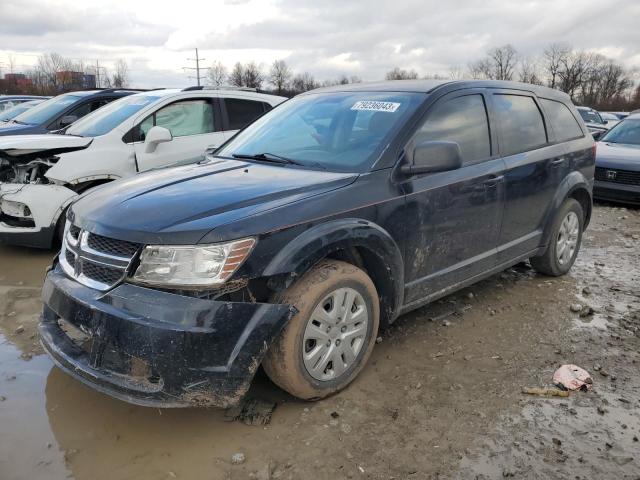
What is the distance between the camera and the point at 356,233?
2.97 meters

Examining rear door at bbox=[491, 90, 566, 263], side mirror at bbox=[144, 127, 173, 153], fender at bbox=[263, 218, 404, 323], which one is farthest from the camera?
side mirror at bbox=[144, 127, 173, 153]

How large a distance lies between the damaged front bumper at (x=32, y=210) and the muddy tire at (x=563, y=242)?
477 centimetres

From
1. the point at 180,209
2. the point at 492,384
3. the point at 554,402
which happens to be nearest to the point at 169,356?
the point at 180,209

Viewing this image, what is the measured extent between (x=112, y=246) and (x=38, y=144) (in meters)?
3.60

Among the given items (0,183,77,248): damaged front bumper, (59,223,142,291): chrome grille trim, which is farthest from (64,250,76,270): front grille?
(0,183,77,248): damaged front bumper

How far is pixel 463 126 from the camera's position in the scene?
388 cm

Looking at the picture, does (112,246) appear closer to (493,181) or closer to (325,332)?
(325,332)

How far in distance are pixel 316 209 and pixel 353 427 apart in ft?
3.87

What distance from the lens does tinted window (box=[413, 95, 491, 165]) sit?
3611 millimetres

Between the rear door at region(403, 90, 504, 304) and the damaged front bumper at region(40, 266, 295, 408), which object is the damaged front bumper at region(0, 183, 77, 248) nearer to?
the damaged front bumper at region(40, 266, 295, 408)

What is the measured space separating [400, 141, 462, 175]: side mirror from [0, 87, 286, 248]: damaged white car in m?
2.79

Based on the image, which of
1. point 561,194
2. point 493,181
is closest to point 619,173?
point 561,194

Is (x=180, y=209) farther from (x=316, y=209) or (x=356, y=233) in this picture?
(x=356, y=233)

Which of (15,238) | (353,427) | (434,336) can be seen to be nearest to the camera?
(353,427)
